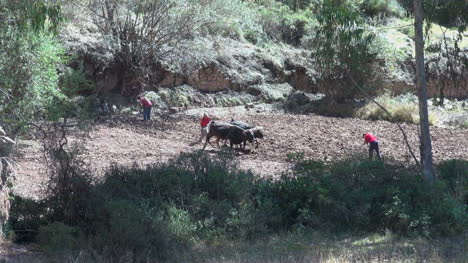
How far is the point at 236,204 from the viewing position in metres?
12.5

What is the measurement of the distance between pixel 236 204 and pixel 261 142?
8.94 meters

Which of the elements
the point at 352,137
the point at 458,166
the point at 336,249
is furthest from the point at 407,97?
the point at 336,249

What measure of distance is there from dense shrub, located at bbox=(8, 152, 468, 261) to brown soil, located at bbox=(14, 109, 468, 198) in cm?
160

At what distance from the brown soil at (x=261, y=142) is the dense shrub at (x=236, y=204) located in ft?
5.27

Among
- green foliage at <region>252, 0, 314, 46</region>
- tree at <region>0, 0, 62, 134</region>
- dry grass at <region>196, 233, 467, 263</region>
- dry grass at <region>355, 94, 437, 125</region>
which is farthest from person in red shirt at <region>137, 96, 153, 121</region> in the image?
dry grass at <region>196, 233, 467, 263</region>

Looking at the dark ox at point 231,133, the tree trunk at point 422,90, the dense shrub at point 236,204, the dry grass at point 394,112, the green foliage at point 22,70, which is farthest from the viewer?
the dry grass at point 394,112

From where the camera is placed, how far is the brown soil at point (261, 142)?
16734mm

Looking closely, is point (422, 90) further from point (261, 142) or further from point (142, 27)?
point (142, 27)

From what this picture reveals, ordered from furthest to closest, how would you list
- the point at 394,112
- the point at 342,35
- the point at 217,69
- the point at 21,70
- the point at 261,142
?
the point at 217,69
the point at 394,112
the point at 261,142
the point at 21,70
the point at 342,35

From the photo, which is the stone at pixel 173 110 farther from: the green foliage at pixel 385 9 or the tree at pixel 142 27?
the green foliage at pixel 385 9

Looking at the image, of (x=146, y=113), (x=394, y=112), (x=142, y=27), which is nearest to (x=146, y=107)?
(x=146, y=113)

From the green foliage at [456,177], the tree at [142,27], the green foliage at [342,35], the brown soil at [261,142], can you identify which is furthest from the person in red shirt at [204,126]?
the green foliage at [456,177]

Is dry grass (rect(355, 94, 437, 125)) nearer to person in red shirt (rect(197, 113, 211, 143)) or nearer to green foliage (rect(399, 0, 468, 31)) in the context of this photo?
person in red shirt (rect(197, 113, 211, 143))

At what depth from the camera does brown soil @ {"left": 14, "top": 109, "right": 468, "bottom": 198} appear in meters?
16.7
